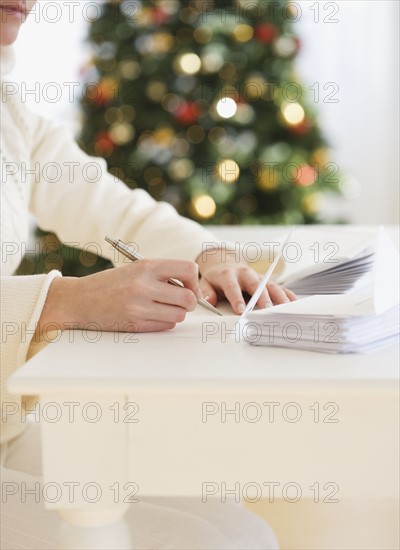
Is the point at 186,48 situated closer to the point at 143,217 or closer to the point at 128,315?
the point at 143,217

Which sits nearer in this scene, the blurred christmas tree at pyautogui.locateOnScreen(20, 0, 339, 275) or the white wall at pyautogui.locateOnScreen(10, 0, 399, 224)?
the blurred christmas tree at pyautogui.locateOnScreen(20, 0, 339, 275)

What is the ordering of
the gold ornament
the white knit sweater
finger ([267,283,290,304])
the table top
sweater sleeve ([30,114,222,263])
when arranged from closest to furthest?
1. the table top
2. finger ([267,283,290,304])
3. the white knit sweater
4. sweater sleeve ([30,114,222,263])
5. the gold ornament

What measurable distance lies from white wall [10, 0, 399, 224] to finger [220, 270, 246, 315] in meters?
2.85

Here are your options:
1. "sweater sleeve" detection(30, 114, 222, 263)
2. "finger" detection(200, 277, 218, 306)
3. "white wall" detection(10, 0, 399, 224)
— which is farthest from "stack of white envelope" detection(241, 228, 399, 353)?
"white wall" detection(10, 0, 399, 224)

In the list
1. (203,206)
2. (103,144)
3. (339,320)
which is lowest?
(203,206)

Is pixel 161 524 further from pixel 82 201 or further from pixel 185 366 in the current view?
pixel 82 201

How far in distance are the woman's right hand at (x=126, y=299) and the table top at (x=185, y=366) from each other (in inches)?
0.8

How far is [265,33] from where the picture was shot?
3.18 meters

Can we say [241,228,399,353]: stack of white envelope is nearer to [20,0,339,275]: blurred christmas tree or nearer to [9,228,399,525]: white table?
[9,228,399,525]: white table

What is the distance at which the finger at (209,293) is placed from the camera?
3.64ft

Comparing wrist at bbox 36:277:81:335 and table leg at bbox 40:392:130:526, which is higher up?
wrist at bbox 36:277:81:335

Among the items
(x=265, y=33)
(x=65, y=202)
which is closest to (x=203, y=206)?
(x=265, y=33)

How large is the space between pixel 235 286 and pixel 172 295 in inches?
8.4

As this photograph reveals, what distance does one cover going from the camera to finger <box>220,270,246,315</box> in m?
1.04
